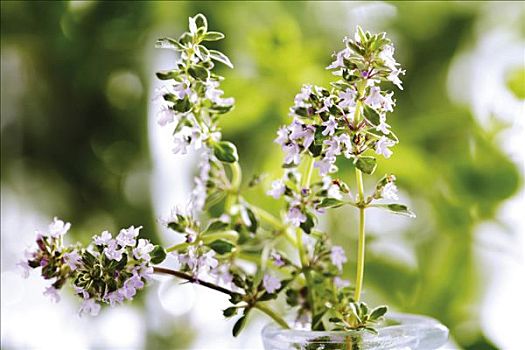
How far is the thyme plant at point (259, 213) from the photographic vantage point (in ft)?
1.27

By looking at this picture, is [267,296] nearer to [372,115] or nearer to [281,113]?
[372,115]

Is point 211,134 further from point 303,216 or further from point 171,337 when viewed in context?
point 171,337

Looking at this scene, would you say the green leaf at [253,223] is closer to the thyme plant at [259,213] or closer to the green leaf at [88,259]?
the thyme plant at [259,213]

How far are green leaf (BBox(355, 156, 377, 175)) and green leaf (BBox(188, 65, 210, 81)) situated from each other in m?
0.09

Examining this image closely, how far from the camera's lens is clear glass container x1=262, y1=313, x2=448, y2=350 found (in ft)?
1.35

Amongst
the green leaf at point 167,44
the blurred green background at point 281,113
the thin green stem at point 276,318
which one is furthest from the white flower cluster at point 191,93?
the blurred green background at point 281,113

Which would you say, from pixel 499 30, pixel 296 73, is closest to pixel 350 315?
pixel 296 73

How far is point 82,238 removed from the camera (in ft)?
3.03

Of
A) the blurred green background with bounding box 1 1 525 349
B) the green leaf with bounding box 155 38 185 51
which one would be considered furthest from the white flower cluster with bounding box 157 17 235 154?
the blurred green background with bounding box 1 1 525 349

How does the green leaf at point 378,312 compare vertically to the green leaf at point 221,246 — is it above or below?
below

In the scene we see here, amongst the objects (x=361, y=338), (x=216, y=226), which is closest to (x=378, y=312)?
(x=361, y=338)

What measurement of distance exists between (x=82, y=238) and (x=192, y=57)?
0.55m

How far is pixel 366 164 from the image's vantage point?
388 millimetres

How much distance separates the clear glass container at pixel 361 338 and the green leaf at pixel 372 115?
11 centimetres
